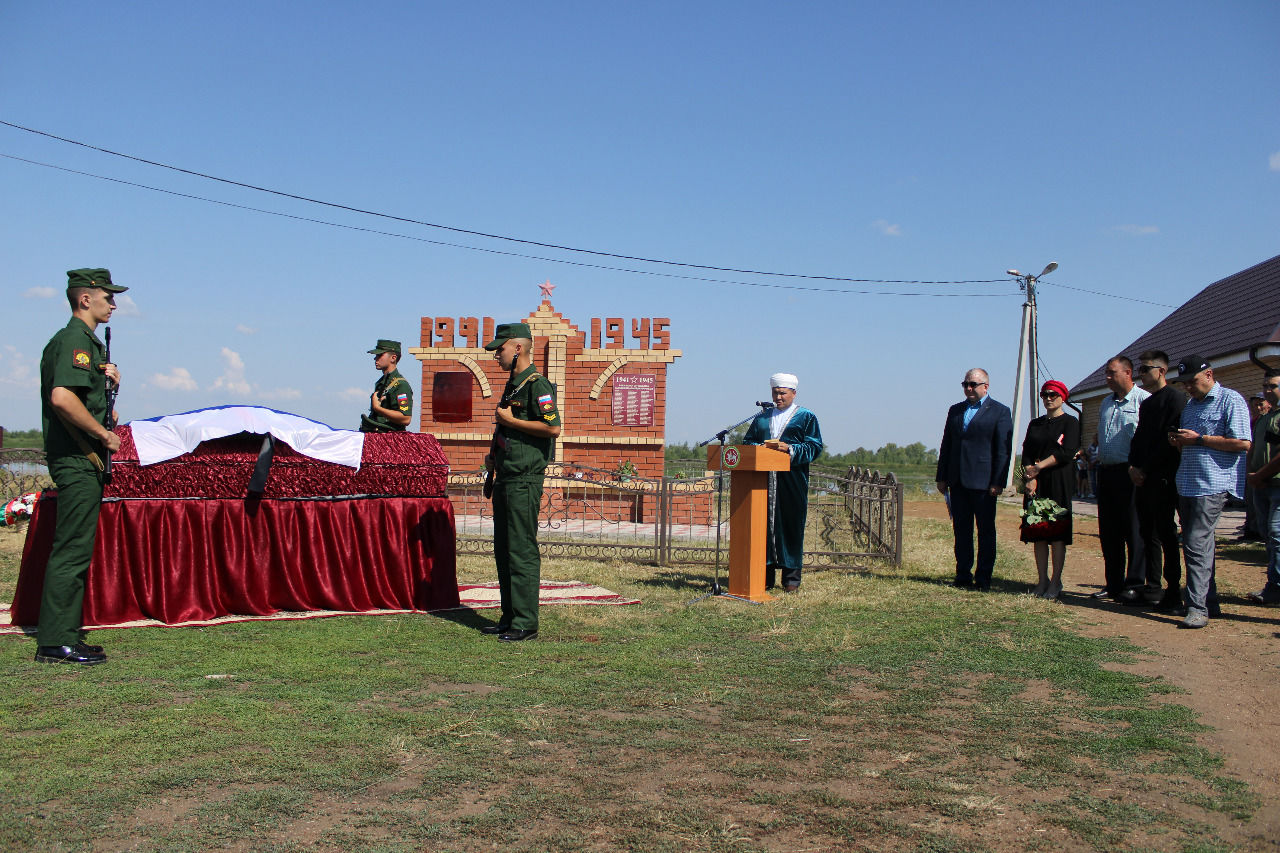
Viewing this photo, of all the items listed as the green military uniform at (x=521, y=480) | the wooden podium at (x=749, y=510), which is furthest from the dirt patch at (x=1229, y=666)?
the green military uniform at (x=521, y=480)

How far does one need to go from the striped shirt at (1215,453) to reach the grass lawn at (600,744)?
1590 mm

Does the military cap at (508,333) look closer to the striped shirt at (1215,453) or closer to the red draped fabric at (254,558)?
the red draped fabric at (254,558)

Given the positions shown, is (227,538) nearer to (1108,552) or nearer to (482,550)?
(482,550)

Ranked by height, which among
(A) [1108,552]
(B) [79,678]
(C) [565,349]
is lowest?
(B) [79,678]

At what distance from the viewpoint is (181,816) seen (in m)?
2.88

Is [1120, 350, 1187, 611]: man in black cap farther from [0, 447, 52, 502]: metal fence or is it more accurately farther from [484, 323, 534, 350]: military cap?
[0, 447, 52, 502]: metal fence

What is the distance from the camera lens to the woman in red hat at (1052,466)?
7.50 meters

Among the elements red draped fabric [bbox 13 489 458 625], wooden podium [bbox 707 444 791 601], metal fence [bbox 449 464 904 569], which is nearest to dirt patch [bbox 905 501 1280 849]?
metal fence [bbox 449 464 904 569]

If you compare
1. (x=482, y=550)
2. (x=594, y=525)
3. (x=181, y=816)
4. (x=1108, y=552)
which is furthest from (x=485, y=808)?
(x=594, y=525)

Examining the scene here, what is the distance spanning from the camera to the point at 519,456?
19.7 ft

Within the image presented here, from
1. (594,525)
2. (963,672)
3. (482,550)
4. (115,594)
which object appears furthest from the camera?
(594,525)

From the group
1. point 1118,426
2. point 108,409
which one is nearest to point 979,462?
point 1118,426

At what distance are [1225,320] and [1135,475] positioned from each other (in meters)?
17.1

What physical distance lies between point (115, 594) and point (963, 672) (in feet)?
16.9
